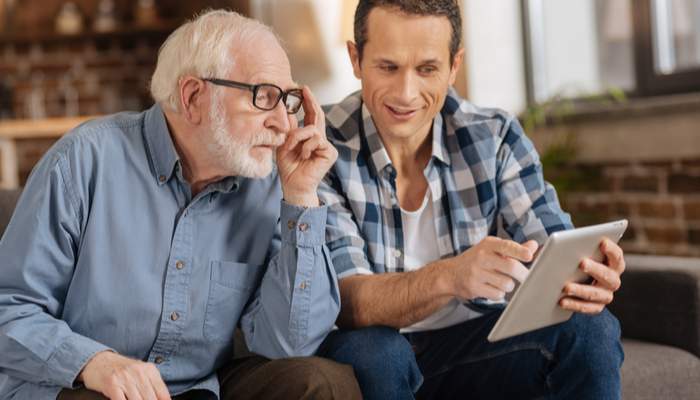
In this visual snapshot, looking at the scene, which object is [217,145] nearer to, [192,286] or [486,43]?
[192,286]

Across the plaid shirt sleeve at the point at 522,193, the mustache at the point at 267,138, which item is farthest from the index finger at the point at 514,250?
the mustache at the point at 267,138

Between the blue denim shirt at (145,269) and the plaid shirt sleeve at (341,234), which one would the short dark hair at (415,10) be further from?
the blue denim shirt at (145,269)

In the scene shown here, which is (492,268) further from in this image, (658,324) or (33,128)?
(33,128)

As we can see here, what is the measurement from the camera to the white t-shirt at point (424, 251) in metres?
1.50

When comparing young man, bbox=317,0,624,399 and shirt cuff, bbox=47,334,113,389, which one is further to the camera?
young man, bbox=317,0,624,399

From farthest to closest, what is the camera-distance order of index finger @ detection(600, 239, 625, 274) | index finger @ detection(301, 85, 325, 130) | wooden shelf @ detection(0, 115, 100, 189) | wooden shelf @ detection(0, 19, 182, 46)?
wooden shelf @ detection(0, 19, 182, 46)
wooden shelf @ detection(0, 115, 100, 189)
index finger @ detection(301, 85, 325, 130)
index finger @ detection(600, 239, 625, 274)

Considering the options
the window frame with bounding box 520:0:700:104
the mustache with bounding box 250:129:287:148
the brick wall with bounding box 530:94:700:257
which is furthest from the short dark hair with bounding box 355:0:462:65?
the window frame with bounding box 520:0:700:104

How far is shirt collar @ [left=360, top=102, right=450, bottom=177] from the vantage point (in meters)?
1.52

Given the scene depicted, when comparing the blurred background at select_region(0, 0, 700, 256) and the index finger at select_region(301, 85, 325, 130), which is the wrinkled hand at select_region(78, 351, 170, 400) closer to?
the index finger at select_region(301, 85, 325, 130)

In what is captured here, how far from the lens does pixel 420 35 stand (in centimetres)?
145

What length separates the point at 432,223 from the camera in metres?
1.52

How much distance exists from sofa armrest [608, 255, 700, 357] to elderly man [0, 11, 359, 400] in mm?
854

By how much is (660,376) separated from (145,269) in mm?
1177

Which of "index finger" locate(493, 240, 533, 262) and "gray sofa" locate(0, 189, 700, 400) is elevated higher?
"index finger" locate(493, 240, 533, 262)
